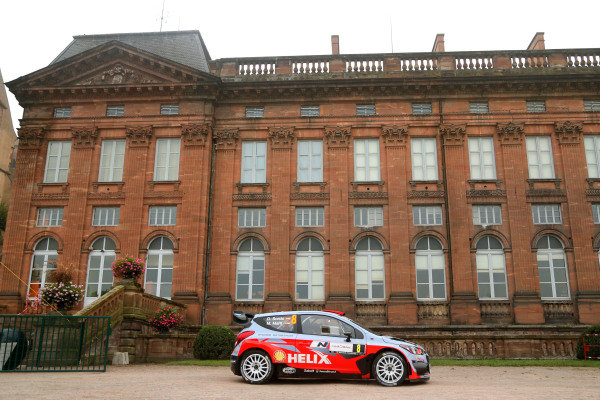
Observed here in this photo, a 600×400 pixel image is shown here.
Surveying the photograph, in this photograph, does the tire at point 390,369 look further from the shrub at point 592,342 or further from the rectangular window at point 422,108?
the rectangular window at point 422,108

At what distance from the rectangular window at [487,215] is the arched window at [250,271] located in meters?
10.6

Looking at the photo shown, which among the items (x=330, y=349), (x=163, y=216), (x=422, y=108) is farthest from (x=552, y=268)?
(x=163, y=216)

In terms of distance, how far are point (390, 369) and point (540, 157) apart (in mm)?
19227

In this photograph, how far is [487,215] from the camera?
27.0 m

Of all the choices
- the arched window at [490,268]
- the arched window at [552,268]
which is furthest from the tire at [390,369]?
the arched window at [552,268]

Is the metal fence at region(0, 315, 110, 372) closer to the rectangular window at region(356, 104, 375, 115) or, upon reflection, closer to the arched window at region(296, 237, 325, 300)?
the arched window at region(296, 237, 325, 300)

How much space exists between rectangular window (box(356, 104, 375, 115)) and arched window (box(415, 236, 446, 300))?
23.4ft

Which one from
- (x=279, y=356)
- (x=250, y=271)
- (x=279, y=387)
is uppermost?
(x=250, y=271)

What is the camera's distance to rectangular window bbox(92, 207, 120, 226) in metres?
27.8

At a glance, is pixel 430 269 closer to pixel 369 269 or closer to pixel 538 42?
pixel 369 269

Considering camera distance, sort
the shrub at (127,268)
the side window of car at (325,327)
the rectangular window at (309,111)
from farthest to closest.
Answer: the rectangular window at (309,111) → the shrub at (127,268) → the side window of car at (325,327)

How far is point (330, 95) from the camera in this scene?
94.6 feet

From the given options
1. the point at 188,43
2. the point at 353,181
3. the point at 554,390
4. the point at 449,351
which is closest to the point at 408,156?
the point at 353,181

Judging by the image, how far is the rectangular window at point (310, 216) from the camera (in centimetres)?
2748
